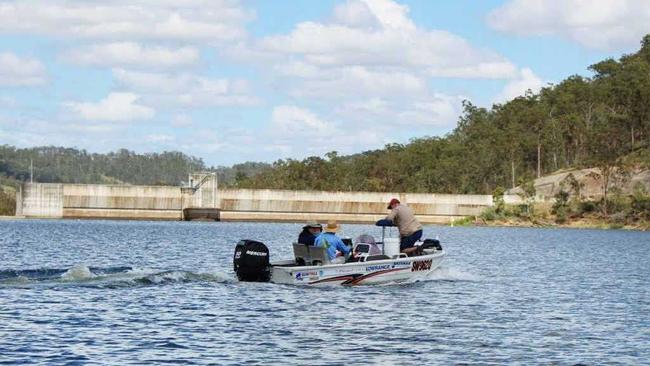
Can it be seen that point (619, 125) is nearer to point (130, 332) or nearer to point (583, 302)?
point (583, 302)

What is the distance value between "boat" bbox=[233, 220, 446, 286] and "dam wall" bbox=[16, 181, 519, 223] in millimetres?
133855

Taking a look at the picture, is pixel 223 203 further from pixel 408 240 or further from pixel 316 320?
pixel 316 320

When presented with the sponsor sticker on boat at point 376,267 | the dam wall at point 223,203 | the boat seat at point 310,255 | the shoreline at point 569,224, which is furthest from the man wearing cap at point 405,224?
the dam wall at point 223,203

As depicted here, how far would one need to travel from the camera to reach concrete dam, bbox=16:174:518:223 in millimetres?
176500

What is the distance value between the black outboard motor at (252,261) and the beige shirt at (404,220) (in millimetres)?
5126

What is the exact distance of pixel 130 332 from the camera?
1277 inches

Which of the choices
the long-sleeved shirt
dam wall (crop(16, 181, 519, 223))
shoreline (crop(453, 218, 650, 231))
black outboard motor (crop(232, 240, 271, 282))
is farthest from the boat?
dam wall (crop(16, 181, 519, 223))

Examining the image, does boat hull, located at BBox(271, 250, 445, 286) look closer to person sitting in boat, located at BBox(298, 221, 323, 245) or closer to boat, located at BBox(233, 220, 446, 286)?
boat, located at BBox(233, 220, 446, 286)

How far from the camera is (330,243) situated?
43500 mm

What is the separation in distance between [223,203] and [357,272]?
139882mm

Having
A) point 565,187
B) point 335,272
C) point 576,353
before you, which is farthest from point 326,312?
point 565,187

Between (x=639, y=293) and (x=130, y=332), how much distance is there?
24.4m

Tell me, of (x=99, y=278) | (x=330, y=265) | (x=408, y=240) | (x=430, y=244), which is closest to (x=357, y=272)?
(x=330, y=265)

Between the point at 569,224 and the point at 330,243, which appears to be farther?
the point at 569,224
